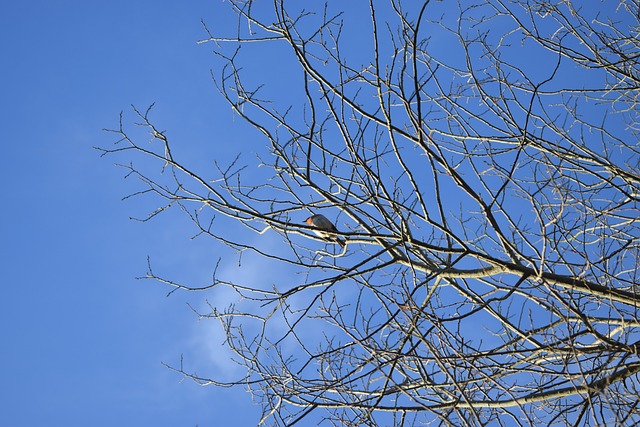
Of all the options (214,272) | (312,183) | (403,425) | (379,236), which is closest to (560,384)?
(403,425)

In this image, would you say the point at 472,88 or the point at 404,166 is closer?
the point at 404,166

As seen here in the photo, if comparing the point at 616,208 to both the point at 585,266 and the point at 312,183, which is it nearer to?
the point at 585,266

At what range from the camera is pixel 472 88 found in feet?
14.5

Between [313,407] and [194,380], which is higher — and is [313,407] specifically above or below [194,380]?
below

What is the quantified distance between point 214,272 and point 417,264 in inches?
47.0

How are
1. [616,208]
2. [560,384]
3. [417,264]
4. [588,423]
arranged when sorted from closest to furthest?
[588,423], [560,384], [417,264], [616,208]

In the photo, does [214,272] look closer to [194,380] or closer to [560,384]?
[194,380]

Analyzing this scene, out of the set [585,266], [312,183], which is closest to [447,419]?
[585,266]

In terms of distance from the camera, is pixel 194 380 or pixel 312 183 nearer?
pixel 312 183

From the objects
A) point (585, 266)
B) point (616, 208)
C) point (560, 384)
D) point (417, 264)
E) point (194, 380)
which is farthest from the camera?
point (194, 380)

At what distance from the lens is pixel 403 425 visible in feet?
11.1

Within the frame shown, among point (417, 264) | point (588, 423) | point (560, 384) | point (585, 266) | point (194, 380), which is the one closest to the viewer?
point (588, 423)

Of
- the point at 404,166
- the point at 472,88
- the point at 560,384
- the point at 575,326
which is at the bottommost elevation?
the point at 560,384

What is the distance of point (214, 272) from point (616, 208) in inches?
93.8
